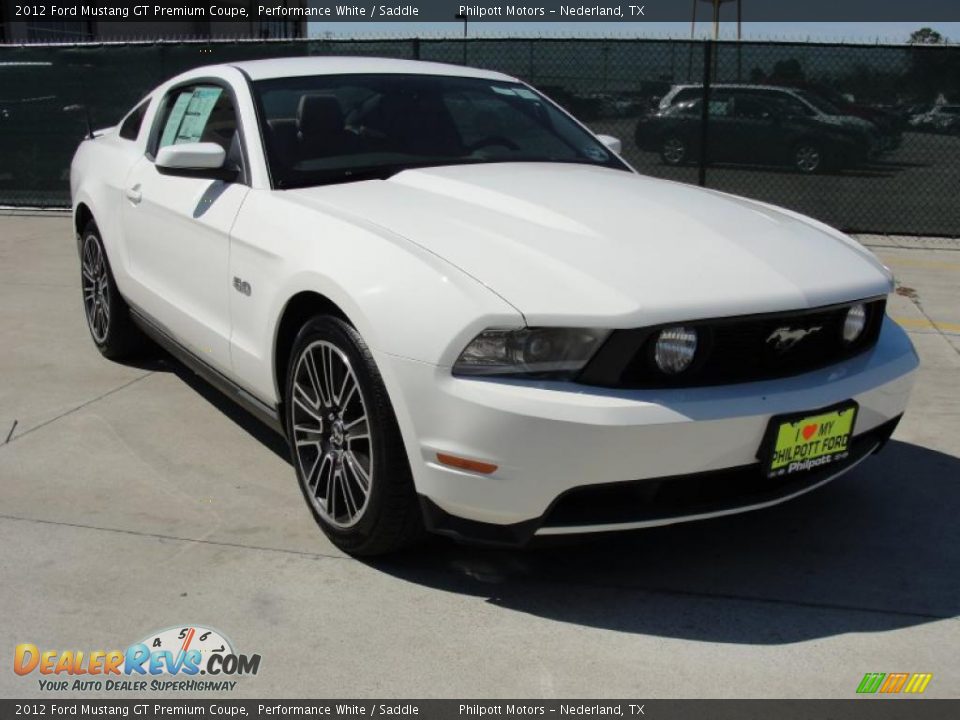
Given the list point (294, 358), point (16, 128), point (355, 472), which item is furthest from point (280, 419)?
point (16, 128)

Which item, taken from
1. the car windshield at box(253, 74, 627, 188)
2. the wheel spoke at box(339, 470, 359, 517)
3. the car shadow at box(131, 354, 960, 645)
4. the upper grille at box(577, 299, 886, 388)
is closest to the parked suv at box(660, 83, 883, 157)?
the car windshield at box(253, 74, 627, 188)

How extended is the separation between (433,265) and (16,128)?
10.3m

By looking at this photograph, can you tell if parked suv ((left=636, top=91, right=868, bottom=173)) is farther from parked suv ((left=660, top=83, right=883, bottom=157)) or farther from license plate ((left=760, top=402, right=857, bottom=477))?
license plate ((left=760, top=402, right=857, bottom=477))

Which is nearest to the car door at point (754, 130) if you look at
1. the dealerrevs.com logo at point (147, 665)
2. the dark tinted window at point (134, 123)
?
the dark tinted window at point (134, 123)

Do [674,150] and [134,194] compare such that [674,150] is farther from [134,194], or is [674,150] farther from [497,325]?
[497,325]

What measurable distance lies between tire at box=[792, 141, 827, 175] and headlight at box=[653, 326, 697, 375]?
26.6 feet

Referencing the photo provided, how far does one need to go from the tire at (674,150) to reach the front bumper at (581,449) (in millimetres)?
7772

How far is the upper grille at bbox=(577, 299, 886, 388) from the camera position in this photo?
288 cm

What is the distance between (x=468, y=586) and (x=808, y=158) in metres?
8.28

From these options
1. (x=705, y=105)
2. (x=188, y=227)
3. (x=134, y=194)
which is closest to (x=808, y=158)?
(x=705, y=105)

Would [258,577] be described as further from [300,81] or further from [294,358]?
[300,81]

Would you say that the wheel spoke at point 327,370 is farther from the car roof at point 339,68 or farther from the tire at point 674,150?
the tire at point 674,150

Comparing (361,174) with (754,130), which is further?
(754,130)

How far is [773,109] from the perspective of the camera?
1035 cm
